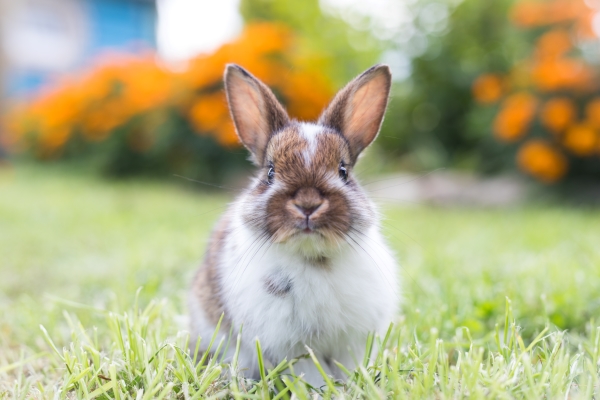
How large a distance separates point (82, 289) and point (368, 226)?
2362 mm

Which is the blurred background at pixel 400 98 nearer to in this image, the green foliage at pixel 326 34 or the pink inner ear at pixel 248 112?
the green foliage at pixel 326 34

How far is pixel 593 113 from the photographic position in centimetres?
719

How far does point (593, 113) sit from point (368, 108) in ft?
19.7

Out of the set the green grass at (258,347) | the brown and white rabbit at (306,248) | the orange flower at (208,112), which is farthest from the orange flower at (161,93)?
the brown and white rabbit at (306,248)

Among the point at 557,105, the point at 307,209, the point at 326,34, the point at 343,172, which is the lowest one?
the point at 307,209

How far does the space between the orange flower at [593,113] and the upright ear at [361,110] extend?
5.93m

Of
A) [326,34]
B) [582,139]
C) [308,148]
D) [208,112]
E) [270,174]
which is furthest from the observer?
[326,34]

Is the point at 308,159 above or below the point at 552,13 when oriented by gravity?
below

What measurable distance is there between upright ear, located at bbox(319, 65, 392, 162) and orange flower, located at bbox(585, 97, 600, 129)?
19.5ft

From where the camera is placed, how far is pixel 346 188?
211 centimetres

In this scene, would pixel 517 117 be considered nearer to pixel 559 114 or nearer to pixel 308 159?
pixel 559 114

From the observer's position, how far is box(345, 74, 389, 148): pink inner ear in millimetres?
2391

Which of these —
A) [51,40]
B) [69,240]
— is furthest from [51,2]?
[69,240]

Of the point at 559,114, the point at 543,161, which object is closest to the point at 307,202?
the point at 543,161
